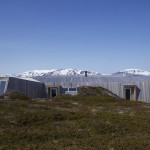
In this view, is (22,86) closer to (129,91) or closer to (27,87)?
(27,87)

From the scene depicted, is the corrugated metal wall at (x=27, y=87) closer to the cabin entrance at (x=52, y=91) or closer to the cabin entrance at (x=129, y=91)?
the cabin entrance at (x=52, y=91)

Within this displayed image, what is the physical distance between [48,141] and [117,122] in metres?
7.00

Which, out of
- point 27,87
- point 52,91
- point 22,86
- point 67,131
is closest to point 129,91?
point 52,91

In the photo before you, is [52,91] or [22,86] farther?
[52,91]

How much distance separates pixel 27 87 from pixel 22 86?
2410mm

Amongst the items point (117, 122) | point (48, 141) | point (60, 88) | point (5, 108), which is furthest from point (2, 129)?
point (60, 88)

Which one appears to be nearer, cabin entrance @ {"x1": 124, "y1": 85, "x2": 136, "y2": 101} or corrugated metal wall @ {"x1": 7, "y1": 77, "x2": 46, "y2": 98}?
corrugated metal wall @ {"x1": 7, "y1": 77, "x2": 46, "y2": 98}

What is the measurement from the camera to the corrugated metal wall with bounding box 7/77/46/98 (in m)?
51.7

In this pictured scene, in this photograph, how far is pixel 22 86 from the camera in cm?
5494

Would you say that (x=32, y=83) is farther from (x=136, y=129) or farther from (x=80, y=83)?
(x=136, y=129)

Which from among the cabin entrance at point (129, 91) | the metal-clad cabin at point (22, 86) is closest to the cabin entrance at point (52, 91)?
the metal-clad cabin at point (22, 86)

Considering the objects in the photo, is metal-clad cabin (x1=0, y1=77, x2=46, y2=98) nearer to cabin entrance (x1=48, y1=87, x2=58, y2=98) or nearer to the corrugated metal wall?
the corrugated metal wall

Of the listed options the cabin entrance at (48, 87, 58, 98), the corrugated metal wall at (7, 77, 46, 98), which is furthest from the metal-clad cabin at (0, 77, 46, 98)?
the cabin entrance at (48, 87, 58, 98)

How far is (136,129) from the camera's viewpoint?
20859mm
